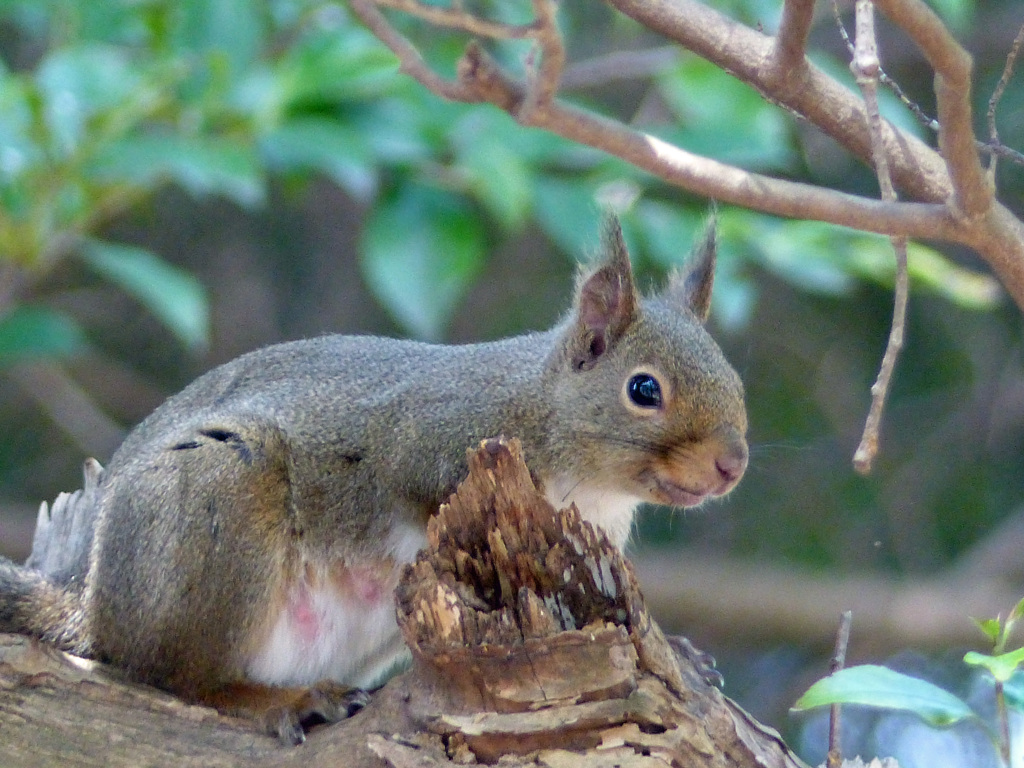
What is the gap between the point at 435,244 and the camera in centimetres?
364

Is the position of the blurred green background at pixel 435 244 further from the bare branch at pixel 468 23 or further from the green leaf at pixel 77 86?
the bare branch at pixel 468 23

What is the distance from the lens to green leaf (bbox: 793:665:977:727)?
1.65 metres

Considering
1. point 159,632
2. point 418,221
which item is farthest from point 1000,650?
point 418,221

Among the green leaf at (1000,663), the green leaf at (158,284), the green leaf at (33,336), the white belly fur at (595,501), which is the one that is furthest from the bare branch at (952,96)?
the green leaf at (33,336)

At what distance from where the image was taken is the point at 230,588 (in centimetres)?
230

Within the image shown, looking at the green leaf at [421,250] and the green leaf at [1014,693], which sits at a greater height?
the green leaf at [421,250]

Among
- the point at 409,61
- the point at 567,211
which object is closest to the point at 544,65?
the point at 409,61

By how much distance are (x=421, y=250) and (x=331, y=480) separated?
1246 millimetres

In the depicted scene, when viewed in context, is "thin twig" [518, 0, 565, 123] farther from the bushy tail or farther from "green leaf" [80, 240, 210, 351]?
"green leaf" [80, 240, 210, 351]

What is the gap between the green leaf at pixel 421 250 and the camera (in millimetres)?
3510

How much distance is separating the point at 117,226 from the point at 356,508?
10.6ft

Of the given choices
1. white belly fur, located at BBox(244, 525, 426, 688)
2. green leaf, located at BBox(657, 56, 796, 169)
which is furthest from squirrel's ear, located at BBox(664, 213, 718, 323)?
white belly fur, located at BBox(244, 525, 426, 688)

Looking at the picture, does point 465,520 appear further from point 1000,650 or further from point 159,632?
point 1000,650

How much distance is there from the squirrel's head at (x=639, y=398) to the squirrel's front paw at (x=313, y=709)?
60cm
